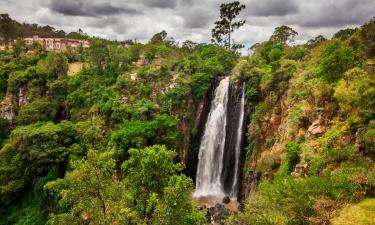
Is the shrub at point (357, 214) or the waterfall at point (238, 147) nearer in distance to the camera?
the shrub at point (357, 214)

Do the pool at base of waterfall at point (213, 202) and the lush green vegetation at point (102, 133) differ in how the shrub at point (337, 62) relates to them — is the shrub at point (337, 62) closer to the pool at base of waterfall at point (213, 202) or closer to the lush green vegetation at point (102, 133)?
the lush green vegetation at point (102, 133)

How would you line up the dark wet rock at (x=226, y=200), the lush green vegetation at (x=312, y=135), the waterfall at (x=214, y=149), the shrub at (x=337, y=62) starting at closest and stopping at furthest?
1. the lush green vegetation at (x=312, y=135)
2. the shrub at (x=337, y=62)
3. the dark wet rock at (x=226, y=200)
4. the waterfall at (x=214, y=149)

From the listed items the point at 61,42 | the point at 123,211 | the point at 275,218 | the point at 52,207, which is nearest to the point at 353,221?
the point at 275,218

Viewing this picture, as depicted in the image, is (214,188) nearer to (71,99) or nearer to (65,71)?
(71,99)

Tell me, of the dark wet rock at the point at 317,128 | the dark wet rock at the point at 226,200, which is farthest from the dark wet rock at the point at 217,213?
the dark wet rock at the point at 317,128

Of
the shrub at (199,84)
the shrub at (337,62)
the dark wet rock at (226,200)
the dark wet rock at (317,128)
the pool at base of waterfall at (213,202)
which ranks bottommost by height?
the pool at base of waterfall at (213,202)

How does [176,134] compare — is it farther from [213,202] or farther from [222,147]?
[213,202]

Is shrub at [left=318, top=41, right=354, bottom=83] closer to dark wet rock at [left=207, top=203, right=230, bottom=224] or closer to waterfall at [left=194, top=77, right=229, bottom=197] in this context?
waterfall at [left=194, top=77, right=229, bottom=197]
